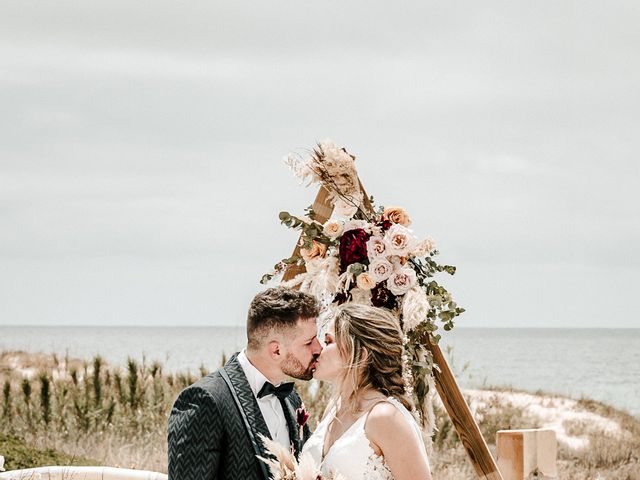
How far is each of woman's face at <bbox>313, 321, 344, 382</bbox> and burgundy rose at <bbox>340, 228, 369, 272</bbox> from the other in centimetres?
91

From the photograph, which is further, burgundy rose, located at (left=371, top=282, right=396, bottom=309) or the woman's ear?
burgundy rose, located at (left=371, top=282, right=396, bottom=309)

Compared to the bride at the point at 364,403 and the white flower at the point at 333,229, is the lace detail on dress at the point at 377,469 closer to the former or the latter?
the bride at the point at 364,403

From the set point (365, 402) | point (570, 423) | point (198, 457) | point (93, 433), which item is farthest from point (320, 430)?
point (570, 423)

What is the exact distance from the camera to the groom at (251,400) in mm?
4414

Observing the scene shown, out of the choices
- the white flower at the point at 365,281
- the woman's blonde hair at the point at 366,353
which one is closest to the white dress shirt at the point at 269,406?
the woman's blonde hair at the point at 366,353

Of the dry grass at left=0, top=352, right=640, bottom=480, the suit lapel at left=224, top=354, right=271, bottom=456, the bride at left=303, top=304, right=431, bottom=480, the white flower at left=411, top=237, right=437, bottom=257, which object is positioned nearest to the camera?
the bride at left=303, top=304, right=431, bottom=480

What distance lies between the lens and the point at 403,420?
14.8 ft

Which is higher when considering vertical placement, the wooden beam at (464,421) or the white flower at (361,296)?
the white flower at (361,296)

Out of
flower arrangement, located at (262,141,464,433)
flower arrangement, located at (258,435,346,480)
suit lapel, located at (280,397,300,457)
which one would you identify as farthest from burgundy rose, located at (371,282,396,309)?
flower arrangement, located at (258,435,346,480)

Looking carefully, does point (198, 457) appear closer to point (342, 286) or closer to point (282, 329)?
point (282, 329)

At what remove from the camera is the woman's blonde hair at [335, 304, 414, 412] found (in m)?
4.68

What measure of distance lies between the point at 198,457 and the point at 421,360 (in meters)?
1.61

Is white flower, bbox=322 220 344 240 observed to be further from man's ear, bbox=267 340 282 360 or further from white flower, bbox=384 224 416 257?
man's ear, bbox=267 340 282 360

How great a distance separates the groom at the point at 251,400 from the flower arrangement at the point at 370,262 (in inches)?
29.6
